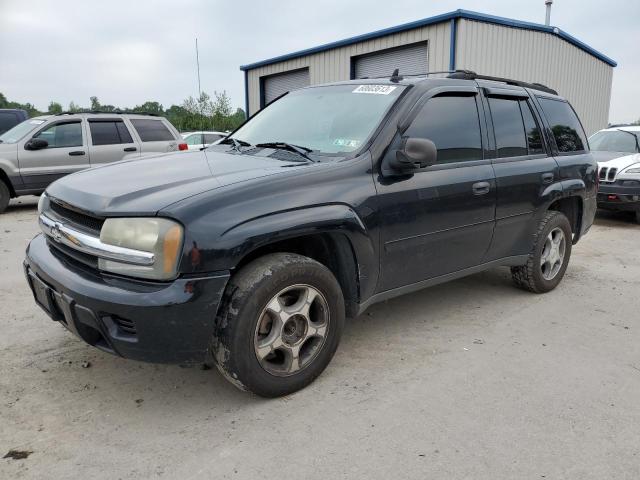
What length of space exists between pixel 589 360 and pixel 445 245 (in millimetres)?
1192

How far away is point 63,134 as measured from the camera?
9.79 metres

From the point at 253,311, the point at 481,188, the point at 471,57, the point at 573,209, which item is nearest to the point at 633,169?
the point at 573,209

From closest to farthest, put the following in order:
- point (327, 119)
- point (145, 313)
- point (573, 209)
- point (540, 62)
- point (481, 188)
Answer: point (145, 313)
point (327, 119)
point (481, 188)
point (573, 209)
point (540, 62)

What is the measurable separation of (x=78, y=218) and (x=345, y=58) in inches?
595

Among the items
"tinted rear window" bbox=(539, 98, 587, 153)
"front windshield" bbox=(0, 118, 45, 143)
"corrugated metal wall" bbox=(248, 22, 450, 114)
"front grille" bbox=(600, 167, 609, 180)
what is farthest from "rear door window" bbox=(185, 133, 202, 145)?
"tinted rear window" bbox=(539, 98, 587, 153)

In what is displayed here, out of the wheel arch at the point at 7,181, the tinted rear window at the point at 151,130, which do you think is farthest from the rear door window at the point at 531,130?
the wheel arch at the point at 7,181

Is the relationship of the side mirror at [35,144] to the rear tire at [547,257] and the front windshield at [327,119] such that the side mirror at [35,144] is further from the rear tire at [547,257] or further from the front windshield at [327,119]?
the rear tire at [547,257]

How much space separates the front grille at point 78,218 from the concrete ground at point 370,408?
3.12 ft

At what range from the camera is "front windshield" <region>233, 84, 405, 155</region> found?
11.0 feet

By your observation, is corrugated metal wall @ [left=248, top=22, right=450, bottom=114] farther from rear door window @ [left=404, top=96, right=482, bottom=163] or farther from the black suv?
rear door window @ [left=404, top=96, right=482, bottom=163]

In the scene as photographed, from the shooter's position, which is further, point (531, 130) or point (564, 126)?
point (564, 126)

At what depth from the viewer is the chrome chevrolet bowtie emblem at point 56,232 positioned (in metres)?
2.88

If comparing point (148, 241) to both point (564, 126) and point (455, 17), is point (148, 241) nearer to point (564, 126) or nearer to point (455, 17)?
point (564, 126)

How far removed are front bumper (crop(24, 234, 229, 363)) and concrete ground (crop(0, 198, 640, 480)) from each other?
0.43 meters
